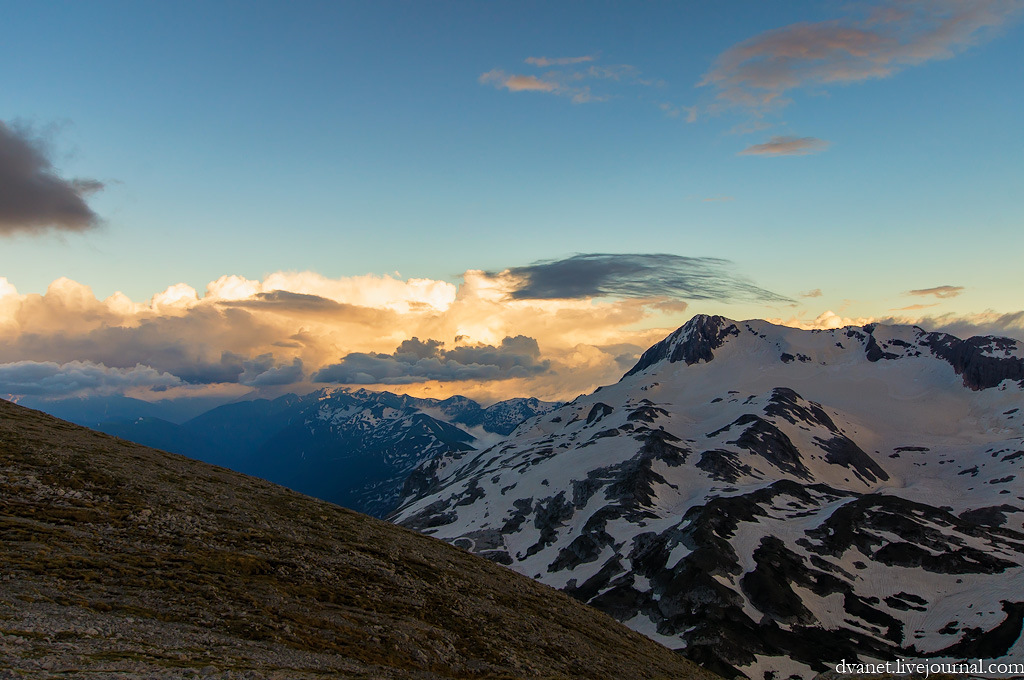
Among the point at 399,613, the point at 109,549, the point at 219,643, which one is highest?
the point at 109,549

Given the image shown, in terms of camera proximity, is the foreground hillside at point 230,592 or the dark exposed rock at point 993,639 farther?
the dark exposed rock at point 993,639

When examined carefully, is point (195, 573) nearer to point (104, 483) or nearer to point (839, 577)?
point (104, 483)

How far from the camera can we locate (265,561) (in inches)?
1517

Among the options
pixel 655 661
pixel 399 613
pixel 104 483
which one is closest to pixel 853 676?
pixel 655 661

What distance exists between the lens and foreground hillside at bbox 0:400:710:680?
1009 inches

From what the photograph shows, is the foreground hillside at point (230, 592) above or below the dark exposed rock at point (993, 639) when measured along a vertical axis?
above

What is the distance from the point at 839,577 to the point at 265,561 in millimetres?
150680

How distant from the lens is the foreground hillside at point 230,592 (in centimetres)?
2564

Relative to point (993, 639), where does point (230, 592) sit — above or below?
above

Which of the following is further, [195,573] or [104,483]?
[104,483]

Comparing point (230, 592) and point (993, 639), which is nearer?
point (230, 592)

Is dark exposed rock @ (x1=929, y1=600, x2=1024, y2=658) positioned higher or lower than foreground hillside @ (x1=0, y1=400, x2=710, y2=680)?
lower

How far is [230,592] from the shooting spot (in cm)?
3266

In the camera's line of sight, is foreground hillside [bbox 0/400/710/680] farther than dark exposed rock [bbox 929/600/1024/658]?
No
